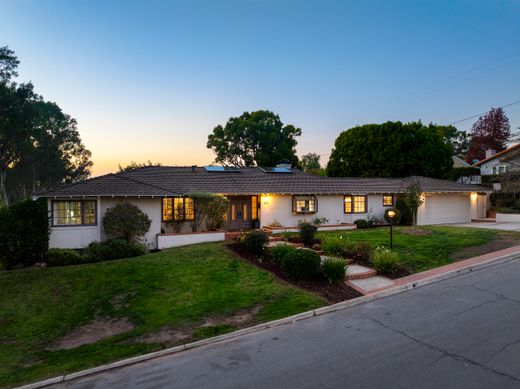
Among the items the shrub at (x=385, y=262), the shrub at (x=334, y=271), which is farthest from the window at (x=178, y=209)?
the shrub at (x=385, y=262)

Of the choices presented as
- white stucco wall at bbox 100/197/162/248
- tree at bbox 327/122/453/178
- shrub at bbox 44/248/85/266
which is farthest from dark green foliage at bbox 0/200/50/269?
tree at bbox 327/122/453/178

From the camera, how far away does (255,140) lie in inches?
2009

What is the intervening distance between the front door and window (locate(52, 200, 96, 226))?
8117 millimetres

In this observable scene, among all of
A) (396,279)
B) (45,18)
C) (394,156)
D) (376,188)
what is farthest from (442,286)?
(394,156)

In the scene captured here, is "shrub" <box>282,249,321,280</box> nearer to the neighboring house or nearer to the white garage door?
the white garage door

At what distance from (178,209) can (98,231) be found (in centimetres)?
437

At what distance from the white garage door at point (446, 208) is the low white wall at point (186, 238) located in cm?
1626

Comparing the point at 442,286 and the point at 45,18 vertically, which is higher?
the point at 45,18

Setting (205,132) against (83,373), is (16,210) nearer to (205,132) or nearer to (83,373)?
(83,373)

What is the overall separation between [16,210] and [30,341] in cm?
750

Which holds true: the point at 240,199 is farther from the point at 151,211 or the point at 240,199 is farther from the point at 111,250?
the point at 111,250

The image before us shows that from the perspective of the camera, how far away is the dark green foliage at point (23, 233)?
44.7 feet

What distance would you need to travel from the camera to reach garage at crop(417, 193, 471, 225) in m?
25.5

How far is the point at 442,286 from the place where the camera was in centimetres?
1066
